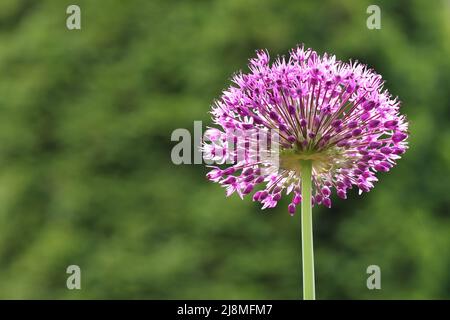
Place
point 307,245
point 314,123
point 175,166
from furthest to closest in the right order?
point 175,166
point 314,123
point 307,245

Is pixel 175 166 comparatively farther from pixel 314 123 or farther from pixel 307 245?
pixel 307 245

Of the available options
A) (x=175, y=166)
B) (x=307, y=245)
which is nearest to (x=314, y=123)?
(x=307, y=245)

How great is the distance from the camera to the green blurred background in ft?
21.5

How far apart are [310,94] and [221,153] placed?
0.34 m

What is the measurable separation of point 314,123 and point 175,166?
4.82m

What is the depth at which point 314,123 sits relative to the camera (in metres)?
2.12

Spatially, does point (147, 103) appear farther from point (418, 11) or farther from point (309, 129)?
point (309, 129)

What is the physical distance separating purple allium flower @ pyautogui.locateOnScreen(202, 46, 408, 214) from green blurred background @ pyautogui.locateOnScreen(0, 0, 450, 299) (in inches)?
171

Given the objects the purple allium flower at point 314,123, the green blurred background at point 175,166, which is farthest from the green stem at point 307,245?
the green blurred background at point 175,166

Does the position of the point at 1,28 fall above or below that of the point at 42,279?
above

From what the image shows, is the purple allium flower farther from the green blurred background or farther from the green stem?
the green blurred background

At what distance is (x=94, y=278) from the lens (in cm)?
655
